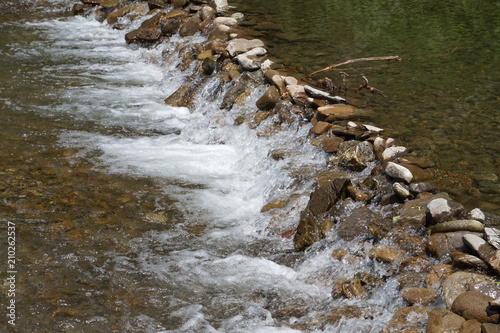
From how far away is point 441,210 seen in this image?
4336 mm

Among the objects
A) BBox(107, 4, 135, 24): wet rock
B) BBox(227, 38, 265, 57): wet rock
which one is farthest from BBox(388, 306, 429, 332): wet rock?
BBox(107, 4, 135, 24): wet rock

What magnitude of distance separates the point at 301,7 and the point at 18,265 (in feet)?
27.9

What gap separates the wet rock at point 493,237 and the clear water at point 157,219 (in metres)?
0.77

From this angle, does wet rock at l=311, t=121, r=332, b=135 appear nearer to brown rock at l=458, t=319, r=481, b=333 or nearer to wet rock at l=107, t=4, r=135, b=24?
brown rock at l=458, t=319, r=481, b=333

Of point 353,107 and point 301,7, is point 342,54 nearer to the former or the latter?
point 353,107

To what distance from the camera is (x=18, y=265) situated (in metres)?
4.59

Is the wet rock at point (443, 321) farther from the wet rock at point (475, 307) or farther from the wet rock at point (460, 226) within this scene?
the wet rock at point (460, 226)

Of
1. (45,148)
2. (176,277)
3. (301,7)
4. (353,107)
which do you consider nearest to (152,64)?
(301,7)

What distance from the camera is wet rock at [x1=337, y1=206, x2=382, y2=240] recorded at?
15.3ft

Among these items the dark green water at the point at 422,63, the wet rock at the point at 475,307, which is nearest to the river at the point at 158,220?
the wet rock at the point at 475,307

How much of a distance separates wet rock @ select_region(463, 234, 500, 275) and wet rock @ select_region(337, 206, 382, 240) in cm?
90

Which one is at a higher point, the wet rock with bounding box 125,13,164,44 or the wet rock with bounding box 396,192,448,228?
the wet rock with bounding box 125,13,164,44

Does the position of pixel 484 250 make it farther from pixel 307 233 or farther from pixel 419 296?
pixel 307 233

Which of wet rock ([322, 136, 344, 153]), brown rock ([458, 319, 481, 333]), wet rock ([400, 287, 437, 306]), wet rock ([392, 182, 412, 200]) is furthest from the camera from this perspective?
wet rock ([322, 136, 344, 153])
